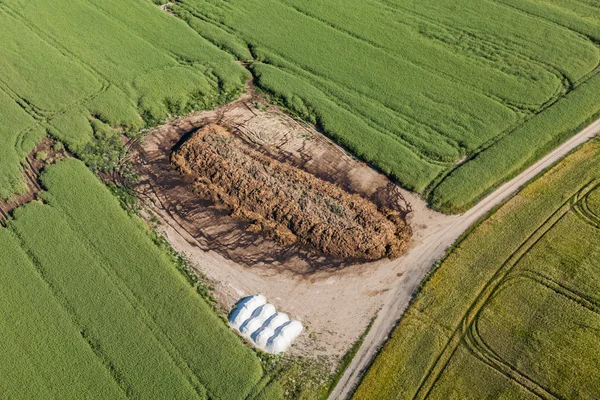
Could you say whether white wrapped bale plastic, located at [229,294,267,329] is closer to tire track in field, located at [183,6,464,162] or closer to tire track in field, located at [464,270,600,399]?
tire track in field, located at [464,270,600,399]

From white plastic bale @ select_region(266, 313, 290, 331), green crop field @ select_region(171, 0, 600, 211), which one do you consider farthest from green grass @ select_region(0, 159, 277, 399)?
green crop field @ select_region(171, 0, 600, 211)

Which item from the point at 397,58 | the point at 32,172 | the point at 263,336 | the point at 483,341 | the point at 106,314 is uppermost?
the point at 397,58

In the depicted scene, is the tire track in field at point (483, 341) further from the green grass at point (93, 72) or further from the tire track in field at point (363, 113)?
the green grass at point (93, 72)

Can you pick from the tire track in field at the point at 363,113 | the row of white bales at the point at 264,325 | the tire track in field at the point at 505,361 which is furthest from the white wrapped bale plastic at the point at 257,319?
the tire track in field at the point at 363,113

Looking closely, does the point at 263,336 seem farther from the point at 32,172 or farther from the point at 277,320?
the point at 32,172

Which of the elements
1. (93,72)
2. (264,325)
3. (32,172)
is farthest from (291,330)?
(93,72)
